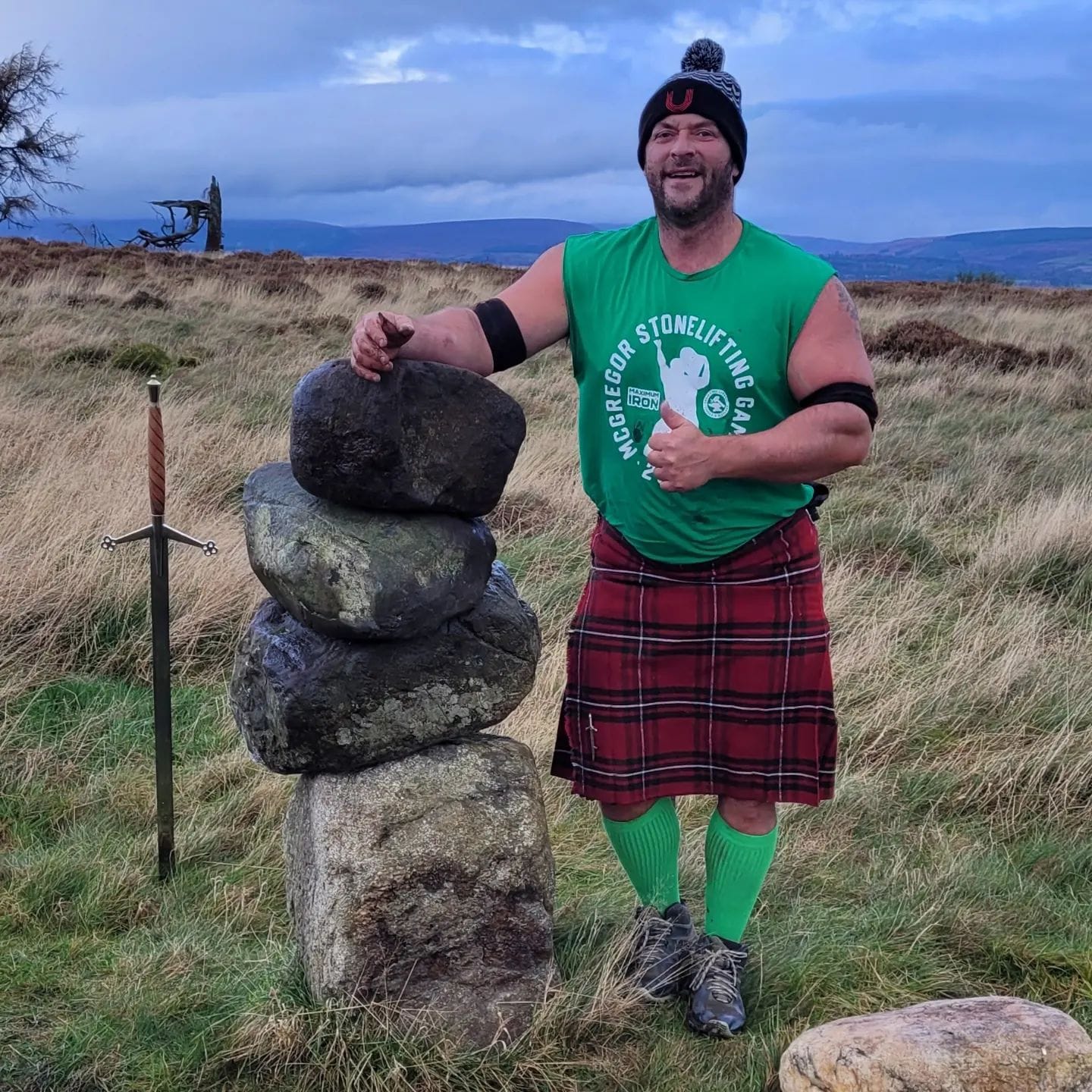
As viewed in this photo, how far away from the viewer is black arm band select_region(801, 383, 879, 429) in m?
2.42

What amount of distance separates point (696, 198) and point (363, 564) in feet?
3.46

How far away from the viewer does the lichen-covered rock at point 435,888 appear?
2.60 m

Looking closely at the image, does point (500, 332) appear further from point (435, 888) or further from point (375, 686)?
point (435, 888)

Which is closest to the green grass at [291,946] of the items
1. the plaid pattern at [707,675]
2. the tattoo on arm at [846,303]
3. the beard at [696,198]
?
the plaid pattern at [707,675]

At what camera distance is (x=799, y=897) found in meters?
3.43

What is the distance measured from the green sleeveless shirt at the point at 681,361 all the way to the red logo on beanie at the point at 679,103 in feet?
0.93

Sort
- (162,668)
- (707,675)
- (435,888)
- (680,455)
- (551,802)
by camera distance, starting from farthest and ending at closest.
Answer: (551,802) → (162,668) → (707,675) → (435,888) → (680,455)

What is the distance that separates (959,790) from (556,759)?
184 centimetres

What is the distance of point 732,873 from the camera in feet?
9.52

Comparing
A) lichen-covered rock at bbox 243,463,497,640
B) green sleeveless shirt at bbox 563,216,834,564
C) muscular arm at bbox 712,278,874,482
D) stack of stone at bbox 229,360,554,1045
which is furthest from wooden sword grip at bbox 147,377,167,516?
muscular arm at bbox 712,278,874,482

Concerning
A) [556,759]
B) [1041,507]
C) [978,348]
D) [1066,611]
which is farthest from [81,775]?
[978,348]

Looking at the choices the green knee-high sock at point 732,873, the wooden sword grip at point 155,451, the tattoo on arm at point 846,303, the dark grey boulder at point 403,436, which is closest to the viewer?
the dark grey boulder at point 403,436

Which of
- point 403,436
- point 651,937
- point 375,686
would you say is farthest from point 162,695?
point 651,937

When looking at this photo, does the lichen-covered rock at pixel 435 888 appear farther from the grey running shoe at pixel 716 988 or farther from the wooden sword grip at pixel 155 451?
the wooden sword grip at pixel 155 451
